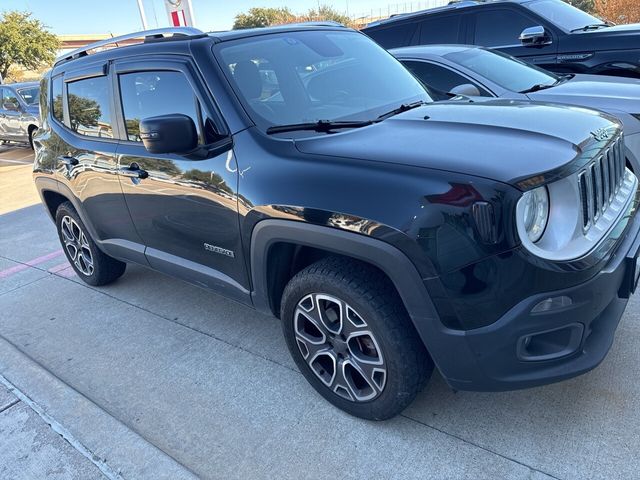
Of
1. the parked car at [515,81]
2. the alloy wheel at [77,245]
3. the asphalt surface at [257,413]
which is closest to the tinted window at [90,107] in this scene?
the alloy wheel at [77,245]

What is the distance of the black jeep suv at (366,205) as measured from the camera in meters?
Answer: 1.87

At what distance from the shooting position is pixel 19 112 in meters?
12.0

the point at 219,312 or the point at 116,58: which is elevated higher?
the point at 116,58

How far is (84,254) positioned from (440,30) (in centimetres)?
562

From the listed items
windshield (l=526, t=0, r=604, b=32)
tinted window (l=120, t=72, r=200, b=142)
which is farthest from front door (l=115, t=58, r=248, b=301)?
windshield (l=526, t=0, r=604, b=32)

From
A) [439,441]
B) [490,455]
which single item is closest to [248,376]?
[439,441]

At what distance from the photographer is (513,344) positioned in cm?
191

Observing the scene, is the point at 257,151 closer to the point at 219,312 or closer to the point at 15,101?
the point at 219,312

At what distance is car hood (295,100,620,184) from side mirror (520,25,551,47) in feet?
13.4

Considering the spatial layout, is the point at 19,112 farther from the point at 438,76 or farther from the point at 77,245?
the point at 438,76

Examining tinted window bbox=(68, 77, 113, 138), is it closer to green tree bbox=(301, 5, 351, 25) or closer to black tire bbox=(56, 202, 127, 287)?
black tire bbox=(56, 202, 127, 287)

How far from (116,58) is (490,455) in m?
3.14

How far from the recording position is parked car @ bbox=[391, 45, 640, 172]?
4312 mm

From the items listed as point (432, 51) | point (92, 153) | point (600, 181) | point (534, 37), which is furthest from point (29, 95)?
point (600, 181)
